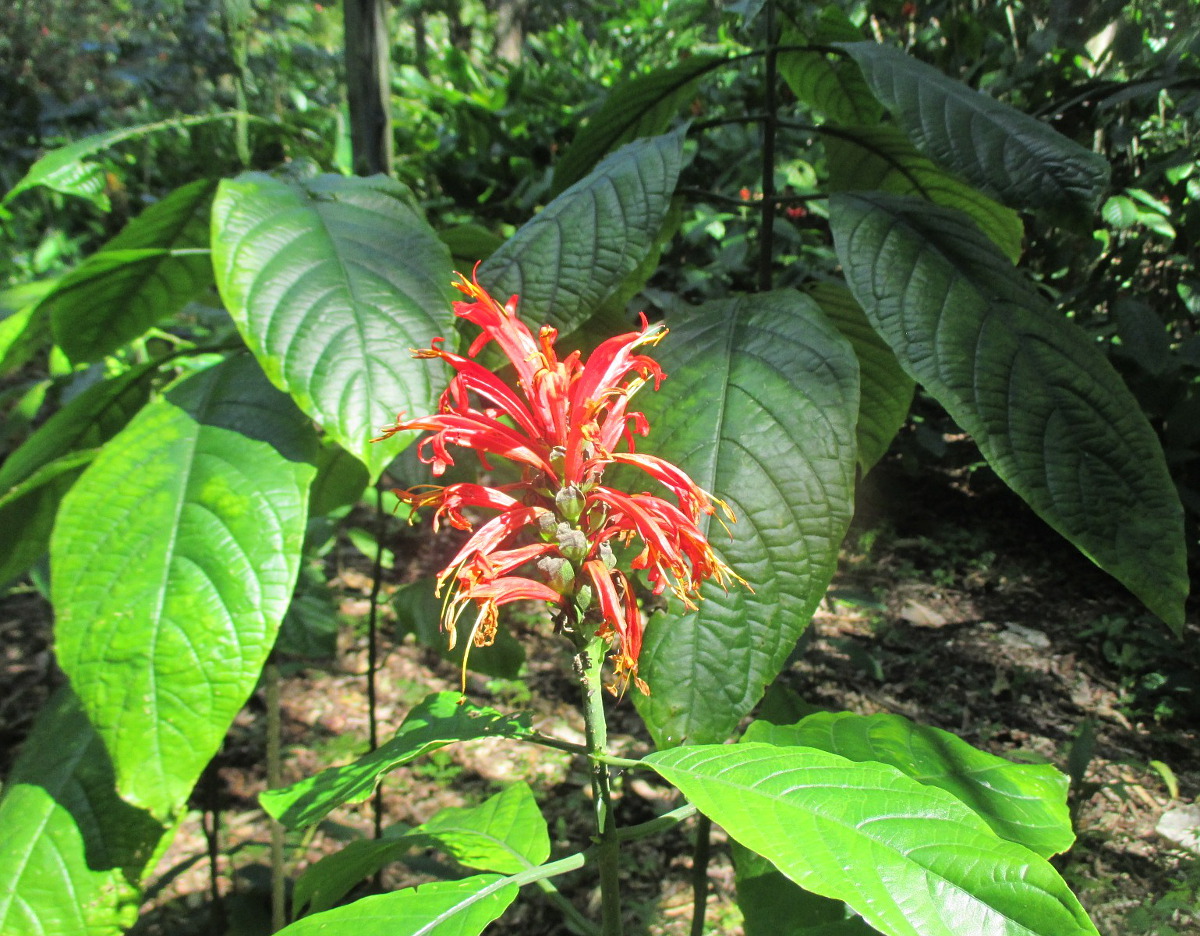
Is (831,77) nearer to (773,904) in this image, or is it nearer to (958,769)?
Result: (958,769)

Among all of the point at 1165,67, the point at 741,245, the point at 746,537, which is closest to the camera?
the point at 746,537

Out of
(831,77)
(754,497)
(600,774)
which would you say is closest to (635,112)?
(831,77)

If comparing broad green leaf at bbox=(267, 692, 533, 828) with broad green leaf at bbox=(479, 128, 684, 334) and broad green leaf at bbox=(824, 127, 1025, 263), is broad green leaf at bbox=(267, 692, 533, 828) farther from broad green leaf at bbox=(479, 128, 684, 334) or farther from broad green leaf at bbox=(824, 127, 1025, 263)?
broad green leaf at bbox=(824, 127, 1025, 263)

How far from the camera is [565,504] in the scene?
0.65 metres

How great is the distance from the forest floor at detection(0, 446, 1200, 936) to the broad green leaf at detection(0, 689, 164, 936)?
425mm

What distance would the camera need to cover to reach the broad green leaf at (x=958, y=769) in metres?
0.78

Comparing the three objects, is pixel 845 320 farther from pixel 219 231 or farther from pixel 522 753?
pixel 522 753

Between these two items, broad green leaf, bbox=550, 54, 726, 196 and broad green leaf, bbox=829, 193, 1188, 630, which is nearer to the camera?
broad green leaf, bbox=829, 193, 1188, 630

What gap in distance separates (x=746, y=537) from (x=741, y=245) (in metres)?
2.37

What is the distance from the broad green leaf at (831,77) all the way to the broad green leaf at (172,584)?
919 millimetres

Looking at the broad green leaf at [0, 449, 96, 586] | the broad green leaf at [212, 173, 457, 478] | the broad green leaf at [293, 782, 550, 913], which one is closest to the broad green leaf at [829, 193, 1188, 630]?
the broad green leaf at [212, 173, 457, 478]

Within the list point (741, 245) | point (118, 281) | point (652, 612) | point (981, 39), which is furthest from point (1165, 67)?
point (118, 281)

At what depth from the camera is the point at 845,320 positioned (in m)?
1.08

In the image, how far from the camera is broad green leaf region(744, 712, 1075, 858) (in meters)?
0.78
